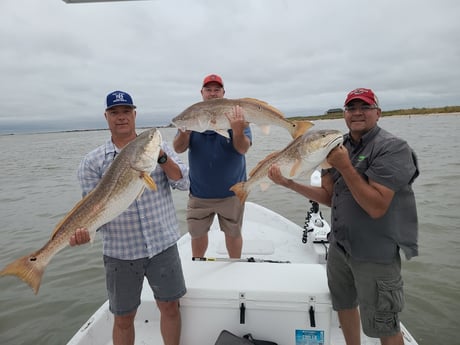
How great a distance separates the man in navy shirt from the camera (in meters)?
3.98

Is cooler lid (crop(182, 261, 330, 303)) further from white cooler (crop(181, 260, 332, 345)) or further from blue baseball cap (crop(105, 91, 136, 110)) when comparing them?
blue baseball cap (crop(105, 91, 136, 110))

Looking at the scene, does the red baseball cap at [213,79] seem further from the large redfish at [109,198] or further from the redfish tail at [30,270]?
the redfish tail at [30,270]

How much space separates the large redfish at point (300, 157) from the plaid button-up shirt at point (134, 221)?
0.71 m

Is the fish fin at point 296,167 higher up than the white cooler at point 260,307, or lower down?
higher up

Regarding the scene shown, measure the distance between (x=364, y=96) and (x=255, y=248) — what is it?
372 cm

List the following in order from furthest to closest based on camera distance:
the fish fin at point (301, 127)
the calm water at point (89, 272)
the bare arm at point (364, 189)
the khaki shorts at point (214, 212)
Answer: the calm water at point (89, 272), the khaki shorts at point (214, 212), the fish fin at point (301, 127), the bare arm at point (364, 189)

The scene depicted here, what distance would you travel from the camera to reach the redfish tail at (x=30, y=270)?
2.47 metres

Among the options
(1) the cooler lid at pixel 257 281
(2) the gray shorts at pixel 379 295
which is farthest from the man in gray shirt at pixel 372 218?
(1) the cooler lid at pixel 257 281

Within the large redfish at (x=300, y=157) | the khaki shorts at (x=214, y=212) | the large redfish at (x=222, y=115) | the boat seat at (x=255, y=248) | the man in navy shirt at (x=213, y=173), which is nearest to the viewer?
the large redfish at (x=300, y=157)

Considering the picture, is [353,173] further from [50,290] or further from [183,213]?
[183,213]

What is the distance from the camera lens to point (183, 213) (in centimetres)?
1027

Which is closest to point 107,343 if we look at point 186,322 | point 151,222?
point 186,322

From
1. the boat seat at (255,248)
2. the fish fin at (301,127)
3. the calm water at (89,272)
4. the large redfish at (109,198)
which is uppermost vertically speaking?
the fish fin at (301,127)

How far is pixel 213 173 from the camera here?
13.2ft
